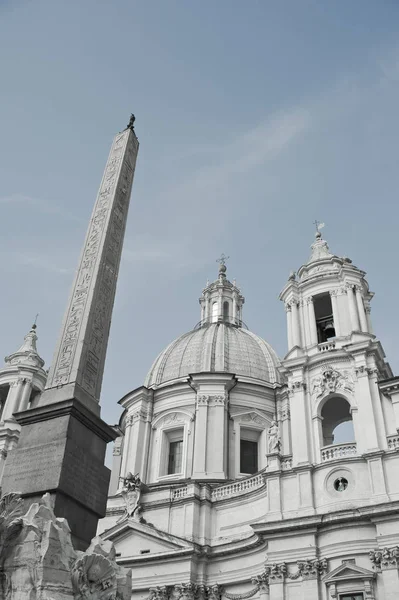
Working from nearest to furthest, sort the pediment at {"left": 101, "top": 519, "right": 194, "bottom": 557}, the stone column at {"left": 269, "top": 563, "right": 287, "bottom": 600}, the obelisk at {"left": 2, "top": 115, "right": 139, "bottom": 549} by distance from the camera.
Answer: the obelisk at {"left": 2, "top": 115, "right": 139, "bottom": 549}, the stone column at {"left": 269, "top": 563, "right": 287, "bottom": 600}, the pediment at {"left": 101, "top": 519, "right": 194, "bottom": 557}

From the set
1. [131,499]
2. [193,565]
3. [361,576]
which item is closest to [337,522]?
[361,576]

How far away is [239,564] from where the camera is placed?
2459 cm

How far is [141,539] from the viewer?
26469 mm

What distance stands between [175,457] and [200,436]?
2.63m

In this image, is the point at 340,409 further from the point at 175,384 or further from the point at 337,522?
the point at 175,384

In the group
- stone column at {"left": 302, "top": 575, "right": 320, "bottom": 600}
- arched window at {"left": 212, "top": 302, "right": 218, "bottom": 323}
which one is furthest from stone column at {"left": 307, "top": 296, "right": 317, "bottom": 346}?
arched window at {"left": 212, "top": 302, "right": 218, "bottom": 323}

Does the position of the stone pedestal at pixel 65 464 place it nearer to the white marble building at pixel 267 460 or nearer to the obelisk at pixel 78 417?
the obelisk at pixel 78 417

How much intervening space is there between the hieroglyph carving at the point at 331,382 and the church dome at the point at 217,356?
28.9ft

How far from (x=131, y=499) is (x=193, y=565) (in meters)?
4.53

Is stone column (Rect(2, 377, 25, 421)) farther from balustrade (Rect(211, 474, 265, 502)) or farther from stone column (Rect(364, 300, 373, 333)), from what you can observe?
stone column (Rect(364, 300, 373, 333))

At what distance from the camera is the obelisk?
346 inches

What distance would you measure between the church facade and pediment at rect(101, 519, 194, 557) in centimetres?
6

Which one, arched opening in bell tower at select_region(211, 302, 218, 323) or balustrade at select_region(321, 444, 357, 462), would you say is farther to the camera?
arched opening in bell tower at select_region(211, 302, 218, 323)

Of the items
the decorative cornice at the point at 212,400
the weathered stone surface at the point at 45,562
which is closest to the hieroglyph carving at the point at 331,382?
the decorative cornice at the point at 212,400
